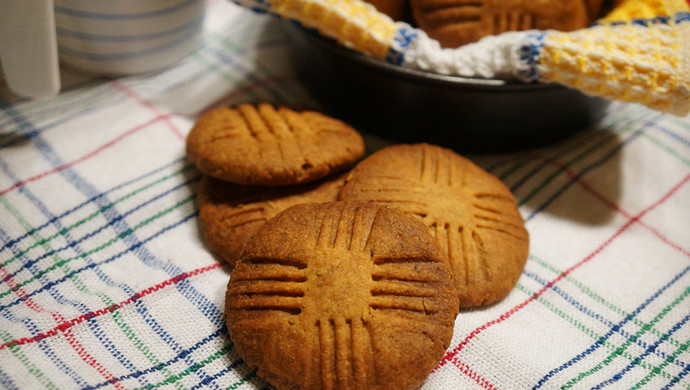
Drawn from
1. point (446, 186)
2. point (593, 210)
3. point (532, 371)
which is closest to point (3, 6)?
point (446, 186)

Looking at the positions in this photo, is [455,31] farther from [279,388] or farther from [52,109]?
[52,109]

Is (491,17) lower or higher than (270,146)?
higher

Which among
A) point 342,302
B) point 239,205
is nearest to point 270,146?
point 239,205

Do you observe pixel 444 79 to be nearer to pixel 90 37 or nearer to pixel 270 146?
pixel 270 146

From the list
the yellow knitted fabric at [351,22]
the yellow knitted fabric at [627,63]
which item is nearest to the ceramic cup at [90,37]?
the yellow knitted fabric at [351,22]

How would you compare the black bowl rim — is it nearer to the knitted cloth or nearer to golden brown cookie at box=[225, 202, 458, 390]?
the knitted cloth

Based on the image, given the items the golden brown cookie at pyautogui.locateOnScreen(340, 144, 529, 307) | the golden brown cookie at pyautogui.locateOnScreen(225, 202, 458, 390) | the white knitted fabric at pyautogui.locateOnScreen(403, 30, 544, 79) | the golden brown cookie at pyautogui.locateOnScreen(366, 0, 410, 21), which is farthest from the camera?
the golden brown cookie at pyautogui.locateOnScreen(366, 0, 410, 21)

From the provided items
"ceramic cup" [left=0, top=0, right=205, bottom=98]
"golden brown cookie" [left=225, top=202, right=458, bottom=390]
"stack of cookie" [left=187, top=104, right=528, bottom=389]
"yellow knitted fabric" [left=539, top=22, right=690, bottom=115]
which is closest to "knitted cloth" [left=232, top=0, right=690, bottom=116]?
"yellow knitted fabric" [left=539, top=22, right=690, bottom=115]
